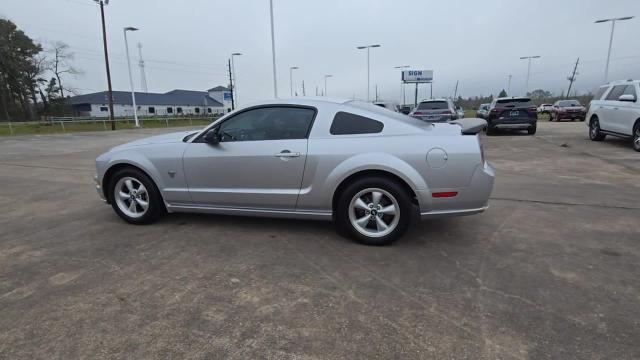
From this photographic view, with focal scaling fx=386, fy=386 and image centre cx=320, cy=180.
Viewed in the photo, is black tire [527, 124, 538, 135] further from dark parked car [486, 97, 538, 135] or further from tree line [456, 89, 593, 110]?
tree line [456, 89, 593, 110]

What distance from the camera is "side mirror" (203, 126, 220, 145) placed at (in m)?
4.20

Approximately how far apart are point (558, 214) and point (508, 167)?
3.94m

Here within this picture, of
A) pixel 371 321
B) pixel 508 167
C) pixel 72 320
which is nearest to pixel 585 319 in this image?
pixel 371 321

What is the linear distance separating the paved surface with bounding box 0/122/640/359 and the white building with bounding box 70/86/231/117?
2653 inches

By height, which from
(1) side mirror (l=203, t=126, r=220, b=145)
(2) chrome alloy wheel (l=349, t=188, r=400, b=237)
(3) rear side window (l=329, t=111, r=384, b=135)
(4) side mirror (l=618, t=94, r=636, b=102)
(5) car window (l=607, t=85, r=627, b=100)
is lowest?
(2) chrome alloy wheel (l=349, t=188, r=400, b=237)

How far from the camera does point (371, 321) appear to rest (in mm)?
2568

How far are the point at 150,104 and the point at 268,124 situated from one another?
89226 mm

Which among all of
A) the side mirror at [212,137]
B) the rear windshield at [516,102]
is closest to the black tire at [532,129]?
the rear windshield at [516,102]

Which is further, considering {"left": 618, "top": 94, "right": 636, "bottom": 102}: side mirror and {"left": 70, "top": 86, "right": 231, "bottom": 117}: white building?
{"left": 70, "top": 86, "right": 231, "bottom": 117}: white building

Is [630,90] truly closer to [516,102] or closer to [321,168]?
[516,102]

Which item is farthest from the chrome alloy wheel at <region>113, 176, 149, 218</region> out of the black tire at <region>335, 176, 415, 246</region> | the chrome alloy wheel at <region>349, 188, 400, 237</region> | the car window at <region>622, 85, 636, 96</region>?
the car window at <region>622, 85, 636, 96</region>

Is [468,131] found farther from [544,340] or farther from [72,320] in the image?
[72,320]

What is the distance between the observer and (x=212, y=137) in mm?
4203

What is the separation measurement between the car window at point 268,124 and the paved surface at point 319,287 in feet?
3.54
